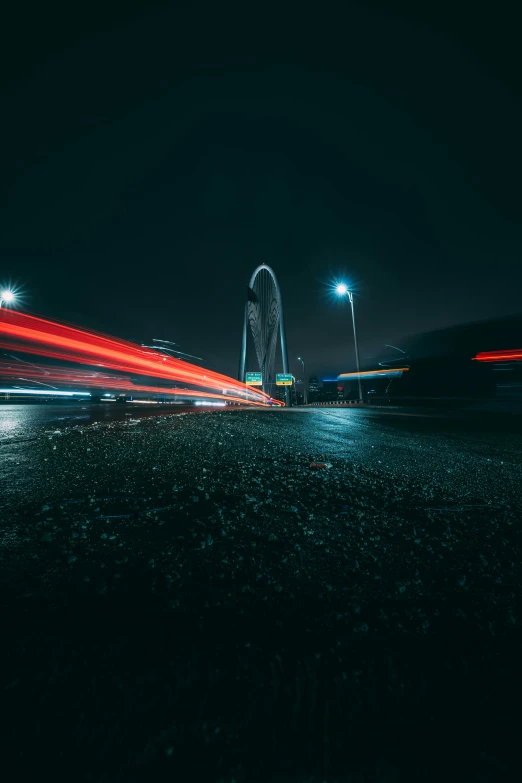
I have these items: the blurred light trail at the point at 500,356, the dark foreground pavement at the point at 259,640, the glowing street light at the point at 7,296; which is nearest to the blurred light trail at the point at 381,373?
the blurred light trail at the point at 500,356

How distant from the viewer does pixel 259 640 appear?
90 cm

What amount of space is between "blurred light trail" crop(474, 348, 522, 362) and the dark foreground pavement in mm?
15128

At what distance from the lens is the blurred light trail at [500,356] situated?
13753 millimetres

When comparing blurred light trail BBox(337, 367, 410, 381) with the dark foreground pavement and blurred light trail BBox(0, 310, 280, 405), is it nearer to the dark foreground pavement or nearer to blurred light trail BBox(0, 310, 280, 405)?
blurred light trail BBox(0, 310, 280, 405)

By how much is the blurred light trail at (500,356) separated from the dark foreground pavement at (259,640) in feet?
49.6

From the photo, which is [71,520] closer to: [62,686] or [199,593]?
[199,593]

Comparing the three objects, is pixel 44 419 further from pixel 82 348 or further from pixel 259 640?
pixel 82 348

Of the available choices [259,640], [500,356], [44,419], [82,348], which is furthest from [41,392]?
[259,640]

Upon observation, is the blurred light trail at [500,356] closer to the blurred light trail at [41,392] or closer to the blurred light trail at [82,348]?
the blurred light trail at [82,348]

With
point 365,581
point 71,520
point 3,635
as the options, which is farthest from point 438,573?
point 71,520

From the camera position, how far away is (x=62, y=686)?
29.1 inches

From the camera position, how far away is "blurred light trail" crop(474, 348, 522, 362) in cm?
1375

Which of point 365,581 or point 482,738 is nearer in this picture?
point 482,738

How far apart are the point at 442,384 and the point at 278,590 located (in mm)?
15694
